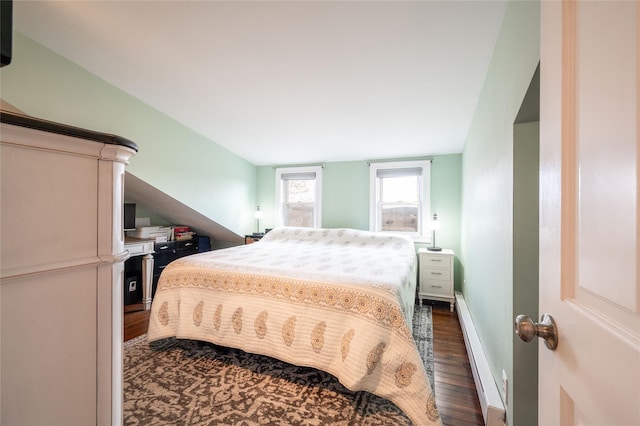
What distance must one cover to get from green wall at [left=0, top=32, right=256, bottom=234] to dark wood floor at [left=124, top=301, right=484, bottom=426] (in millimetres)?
1474

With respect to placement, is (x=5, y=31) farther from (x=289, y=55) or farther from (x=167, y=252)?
(x=167, y=252)

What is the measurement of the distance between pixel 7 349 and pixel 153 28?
1.78 metres

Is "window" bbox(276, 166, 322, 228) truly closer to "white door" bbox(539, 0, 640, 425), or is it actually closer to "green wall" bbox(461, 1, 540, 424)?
"green wall" bbox(461, 1, 540, 424)

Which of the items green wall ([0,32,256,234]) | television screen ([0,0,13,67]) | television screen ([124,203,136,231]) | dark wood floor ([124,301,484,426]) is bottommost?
dark wood floor ([124,301,484,426])

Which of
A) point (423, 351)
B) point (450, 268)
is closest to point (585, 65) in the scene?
point (423, 351)

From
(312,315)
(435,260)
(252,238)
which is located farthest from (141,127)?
(435,260)

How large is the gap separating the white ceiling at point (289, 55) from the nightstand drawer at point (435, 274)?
1.71 metres

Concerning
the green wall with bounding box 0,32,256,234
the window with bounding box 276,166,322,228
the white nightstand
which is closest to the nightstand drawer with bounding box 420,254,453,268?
the white nightstand

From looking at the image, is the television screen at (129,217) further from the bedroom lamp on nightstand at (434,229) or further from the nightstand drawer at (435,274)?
the bedroom lamp on nightstand at (434,229)

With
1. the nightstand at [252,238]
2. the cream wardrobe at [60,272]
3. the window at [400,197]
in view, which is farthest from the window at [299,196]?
the cream wardrobe at [60,272]

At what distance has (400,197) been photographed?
3824 mm

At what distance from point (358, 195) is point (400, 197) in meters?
0.67

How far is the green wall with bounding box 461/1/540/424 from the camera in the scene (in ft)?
3.21

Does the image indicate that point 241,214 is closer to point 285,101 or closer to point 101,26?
point 285,101
